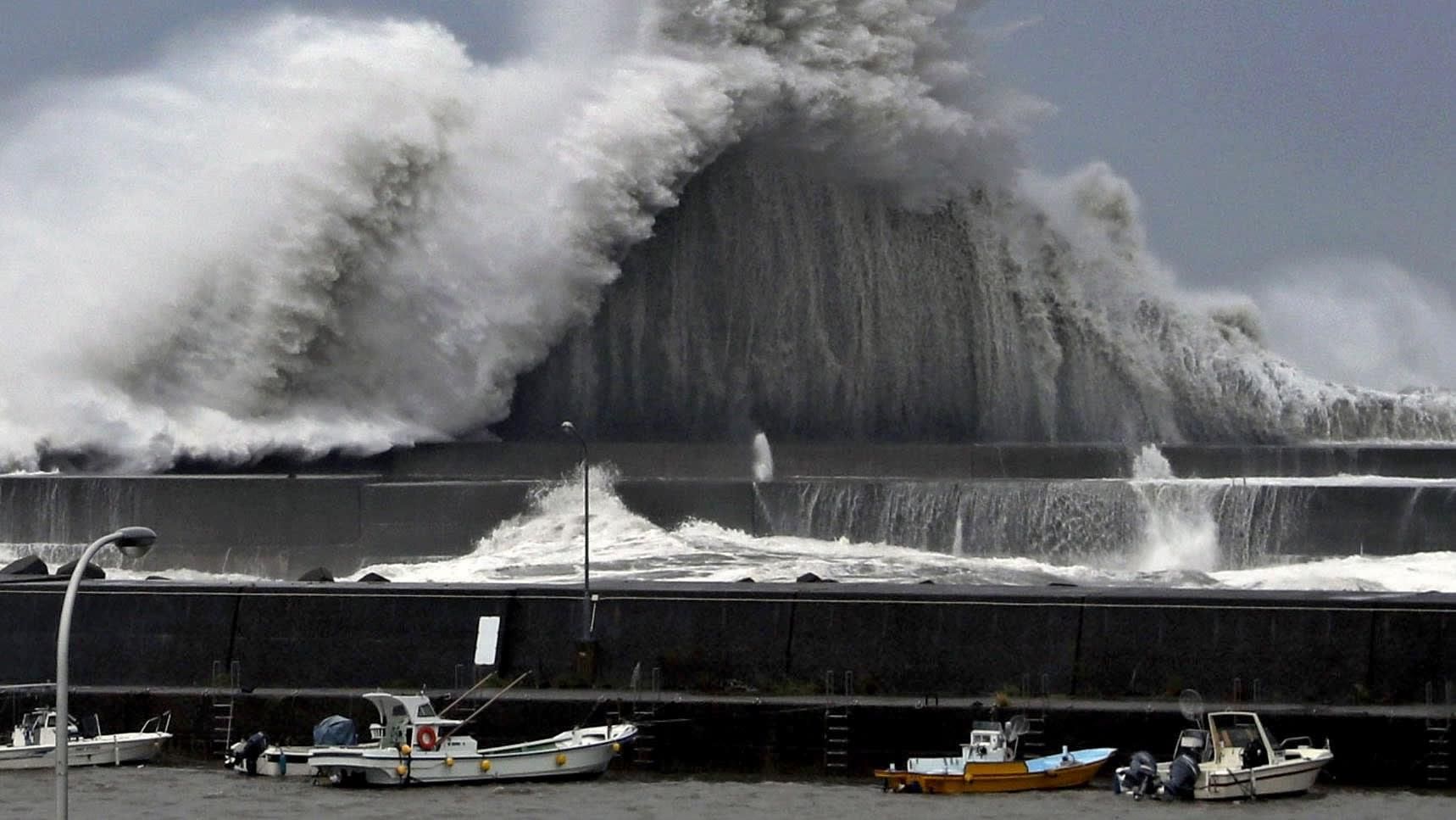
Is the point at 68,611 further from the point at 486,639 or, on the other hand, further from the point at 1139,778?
the point at 486,639

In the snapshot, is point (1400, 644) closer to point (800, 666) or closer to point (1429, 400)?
point (800, 666)

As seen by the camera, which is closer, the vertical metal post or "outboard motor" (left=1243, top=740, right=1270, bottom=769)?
the vertical metal post

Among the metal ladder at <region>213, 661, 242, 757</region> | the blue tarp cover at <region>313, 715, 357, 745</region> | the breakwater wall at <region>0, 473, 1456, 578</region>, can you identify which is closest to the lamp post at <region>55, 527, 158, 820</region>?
the blue tarp cover at <region>313, 715, 357, 745</region>

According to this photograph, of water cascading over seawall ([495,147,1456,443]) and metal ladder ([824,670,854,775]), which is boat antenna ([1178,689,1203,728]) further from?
water cascading over seawall ([495,147,1456,443])

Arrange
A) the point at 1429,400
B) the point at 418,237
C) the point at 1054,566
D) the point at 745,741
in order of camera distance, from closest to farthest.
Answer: the point at 745,741 < the point at 1054,566 < the point at 418,237 < the point at 1429,400

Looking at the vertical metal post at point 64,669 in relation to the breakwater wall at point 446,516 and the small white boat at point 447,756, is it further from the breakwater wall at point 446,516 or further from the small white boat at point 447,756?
the breakwater wall at point 446,516

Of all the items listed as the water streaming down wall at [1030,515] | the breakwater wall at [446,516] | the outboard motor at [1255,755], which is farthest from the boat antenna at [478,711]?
the water streaming down wall at [1030,515]

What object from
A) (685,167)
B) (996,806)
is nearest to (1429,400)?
(685,167)

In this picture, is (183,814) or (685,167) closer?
(183,814)
